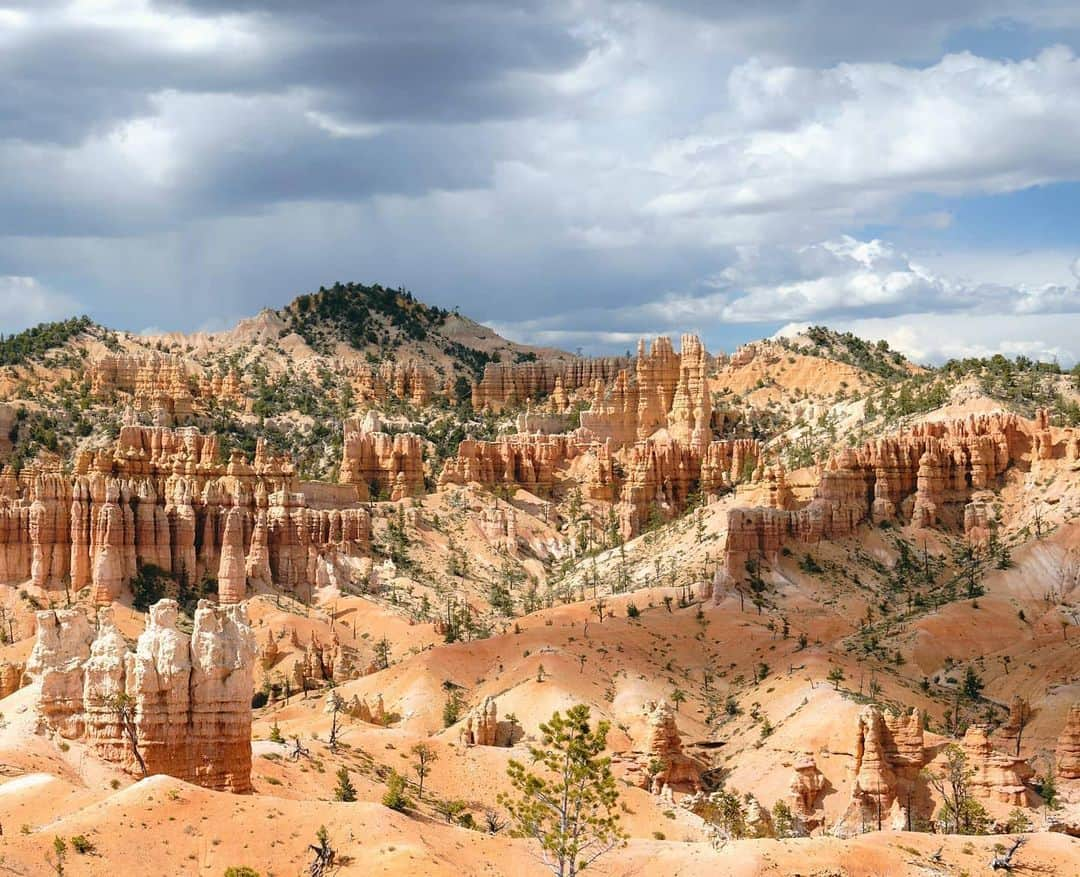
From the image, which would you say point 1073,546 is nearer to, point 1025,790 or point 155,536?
point 1025,790

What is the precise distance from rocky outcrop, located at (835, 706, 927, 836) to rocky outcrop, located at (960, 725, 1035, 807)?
235cm

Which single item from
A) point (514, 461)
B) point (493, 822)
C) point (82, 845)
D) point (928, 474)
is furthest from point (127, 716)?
point (514, 461)

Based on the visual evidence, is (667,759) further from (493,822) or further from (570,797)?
(570,797)

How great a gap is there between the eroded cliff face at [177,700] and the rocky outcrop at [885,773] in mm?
26226

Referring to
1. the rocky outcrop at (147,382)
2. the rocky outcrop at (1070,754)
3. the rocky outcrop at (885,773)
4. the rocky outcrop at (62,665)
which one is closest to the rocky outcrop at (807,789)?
the rocky outcrop at (885,773)

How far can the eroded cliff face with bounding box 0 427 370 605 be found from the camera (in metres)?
119

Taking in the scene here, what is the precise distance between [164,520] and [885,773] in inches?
2414

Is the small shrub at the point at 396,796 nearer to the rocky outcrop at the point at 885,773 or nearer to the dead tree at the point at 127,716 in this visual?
the dead tree at the point at 127,716

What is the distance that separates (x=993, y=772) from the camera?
253 ft

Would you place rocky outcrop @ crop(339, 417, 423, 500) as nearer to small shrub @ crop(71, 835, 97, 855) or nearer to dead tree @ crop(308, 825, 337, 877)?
dead tree @ crop(308, 825, 337, 877)

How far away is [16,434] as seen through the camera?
155875 millimetres

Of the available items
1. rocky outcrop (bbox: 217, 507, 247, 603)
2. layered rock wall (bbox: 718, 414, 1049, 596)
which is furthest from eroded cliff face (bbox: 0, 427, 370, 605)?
layered rock wall (bbox: 718, 414, 1049, 596)

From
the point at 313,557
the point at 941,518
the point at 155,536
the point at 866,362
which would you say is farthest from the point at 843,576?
the point at 866,362

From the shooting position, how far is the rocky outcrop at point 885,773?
77.1 metres
